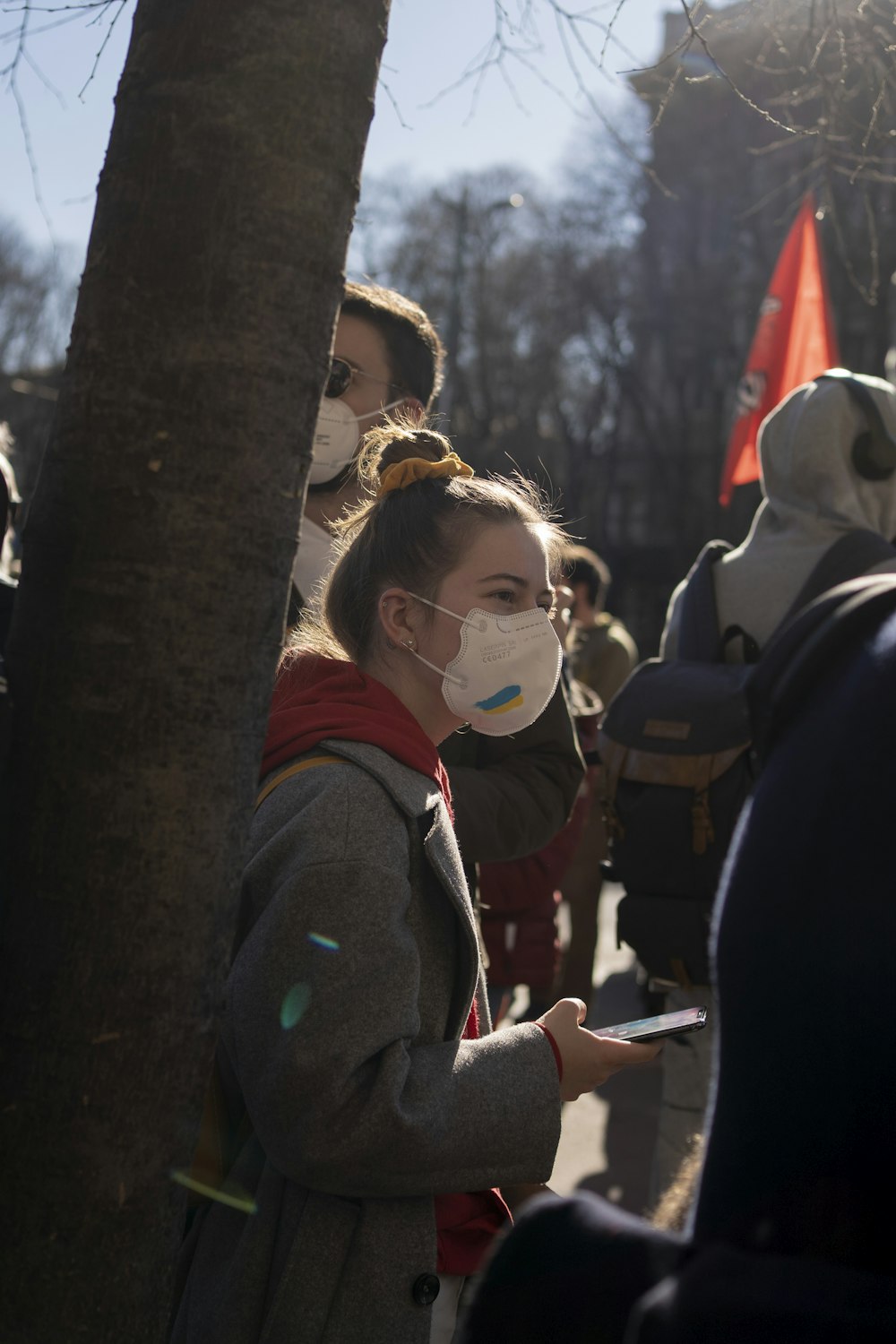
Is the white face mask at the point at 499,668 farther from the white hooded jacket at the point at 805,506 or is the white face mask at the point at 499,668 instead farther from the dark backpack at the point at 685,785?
the white hooded jacket at the point at 805,506

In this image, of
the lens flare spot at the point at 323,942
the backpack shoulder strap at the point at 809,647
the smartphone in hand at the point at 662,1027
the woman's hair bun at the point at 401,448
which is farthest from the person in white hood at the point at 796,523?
the backpack shoulder strap at the point at 809,647

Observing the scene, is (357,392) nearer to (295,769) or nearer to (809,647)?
(295,769)

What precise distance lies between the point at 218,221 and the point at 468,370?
125ft

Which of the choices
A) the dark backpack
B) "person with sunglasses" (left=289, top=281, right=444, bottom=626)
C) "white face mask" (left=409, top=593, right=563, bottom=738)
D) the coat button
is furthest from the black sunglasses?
the coat button

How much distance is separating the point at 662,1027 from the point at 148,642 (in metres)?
0.97

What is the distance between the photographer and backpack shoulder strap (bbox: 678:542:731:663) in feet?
11.7

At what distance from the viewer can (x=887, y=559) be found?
3.33 m

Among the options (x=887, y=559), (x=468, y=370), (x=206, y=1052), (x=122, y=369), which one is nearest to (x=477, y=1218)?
(x=206, y=1052)

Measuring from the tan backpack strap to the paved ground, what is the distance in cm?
214

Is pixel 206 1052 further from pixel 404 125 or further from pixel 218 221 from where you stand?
pixel 404 125

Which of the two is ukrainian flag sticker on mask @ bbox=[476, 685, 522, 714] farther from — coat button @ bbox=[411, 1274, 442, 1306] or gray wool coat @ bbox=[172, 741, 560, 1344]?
coat button @ bbox=[411, 1274, 442, 1306]

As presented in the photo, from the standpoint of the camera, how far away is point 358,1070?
5.45 feet

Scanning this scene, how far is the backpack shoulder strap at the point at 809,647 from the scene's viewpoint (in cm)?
99

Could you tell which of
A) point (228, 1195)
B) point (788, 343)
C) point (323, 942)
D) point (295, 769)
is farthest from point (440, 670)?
point (788, 343)
